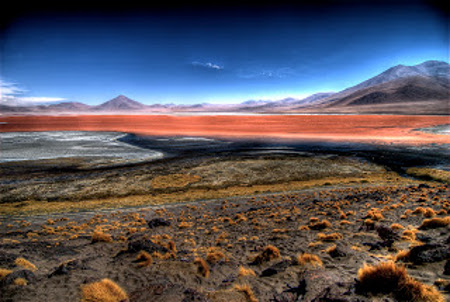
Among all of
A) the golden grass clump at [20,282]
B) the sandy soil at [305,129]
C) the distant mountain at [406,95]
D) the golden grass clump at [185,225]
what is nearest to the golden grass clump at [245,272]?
the golden grass clump at [20,282]

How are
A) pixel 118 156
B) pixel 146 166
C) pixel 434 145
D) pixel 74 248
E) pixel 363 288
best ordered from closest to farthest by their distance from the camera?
pixel 363 288 < pixel 74 248 < pixel 146 166 < pixel 118 156 < pixel 434 145

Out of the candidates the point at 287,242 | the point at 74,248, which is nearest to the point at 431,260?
the point at 287,242

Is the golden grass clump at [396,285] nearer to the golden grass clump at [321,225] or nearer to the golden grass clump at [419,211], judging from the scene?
the golden grass clump at [321,225]

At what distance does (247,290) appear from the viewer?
540 cm

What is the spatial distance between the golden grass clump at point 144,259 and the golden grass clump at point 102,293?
1.92m

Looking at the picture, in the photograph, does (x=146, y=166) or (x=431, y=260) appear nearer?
(x=431, y=260)

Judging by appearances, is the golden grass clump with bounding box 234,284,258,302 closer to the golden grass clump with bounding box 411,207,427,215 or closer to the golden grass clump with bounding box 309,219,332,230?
the golden grass clump with bounding box 309,219,332,230

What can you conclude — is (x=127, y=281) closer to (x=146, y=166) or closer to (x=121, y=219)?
(x=121, y=219)

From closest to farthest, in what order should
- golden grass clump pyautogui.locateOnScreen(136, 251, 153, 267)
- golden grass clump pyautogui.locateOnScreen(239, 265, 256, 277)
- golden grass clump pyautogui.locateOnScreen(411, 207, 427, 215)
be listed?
golden grass clump pyautogui.locateOnScreen(239, 265, 256, 277), golden grass clump pyautogui.locateOnScreen(136, 251, 153, 267), golden grass clump pyautogui.locateOnScreen(411, 207, 427, 215)

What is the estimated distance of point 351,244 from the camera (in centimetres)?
825

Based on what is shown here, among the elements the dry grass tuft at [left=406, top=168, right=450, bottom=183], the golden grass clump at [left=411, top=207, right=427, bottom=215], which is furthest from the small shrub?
the dry grass tuft at [left=406, top=168, right=450, bottom=183]

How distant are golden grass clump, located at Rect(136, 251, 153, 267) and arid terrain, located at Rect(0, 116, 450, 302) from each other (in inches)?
2.0

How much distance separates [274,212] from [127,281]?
9.88m

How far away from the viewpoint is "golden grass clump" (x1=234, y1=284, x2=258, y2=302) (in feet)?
16.8
